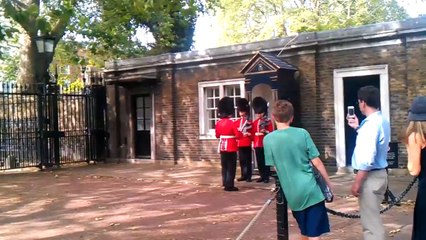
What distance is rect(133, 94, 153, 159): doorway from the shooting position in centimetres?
1820

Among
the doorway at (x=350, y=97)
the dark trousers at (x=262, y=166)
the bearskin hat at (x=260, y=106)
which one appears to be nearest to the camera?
the dark trousers at (x=262, y=166)

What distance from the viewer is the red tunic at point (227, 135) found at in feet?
36.1

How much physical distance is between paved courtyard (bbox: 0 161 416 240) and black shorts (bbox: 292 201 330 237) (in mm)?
2000

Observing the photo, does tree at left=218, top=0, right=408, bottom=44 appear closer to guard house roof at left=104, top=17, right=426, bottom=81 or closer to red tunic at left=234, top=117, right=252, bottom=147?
guard house roof at left=104, top=17, right=426, bottom=81

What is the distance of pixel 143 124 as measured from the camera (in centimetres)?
1844

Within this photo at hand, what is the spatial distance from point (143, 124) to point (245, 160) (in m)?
7.13

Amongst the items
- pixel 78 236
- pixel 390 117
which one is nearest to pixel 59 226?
pixel 78 236

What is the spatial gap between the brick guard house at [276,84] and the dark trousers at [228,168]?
9.50 feet

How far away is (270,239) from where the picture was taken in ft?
22.0

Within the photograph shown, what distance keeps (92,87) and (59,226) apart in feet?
38.4

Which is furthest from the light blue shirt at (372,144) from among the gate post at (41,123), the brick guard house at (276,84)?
the gate post at (41,123)

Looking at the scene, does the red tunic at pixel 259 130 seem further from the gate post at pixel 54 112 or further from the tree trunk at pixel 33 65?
the tree trunk at pixel 33 65

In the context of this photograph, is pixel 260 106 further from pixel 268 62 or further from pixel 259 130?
pixel 268 62

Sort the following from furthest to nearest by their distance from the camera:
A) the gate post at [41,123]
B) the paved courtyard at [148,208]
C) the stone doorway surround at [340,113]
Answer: the gate post at [41,123] → the stone doorway surround at [340,113] → the paved courtyard at [148,208]
